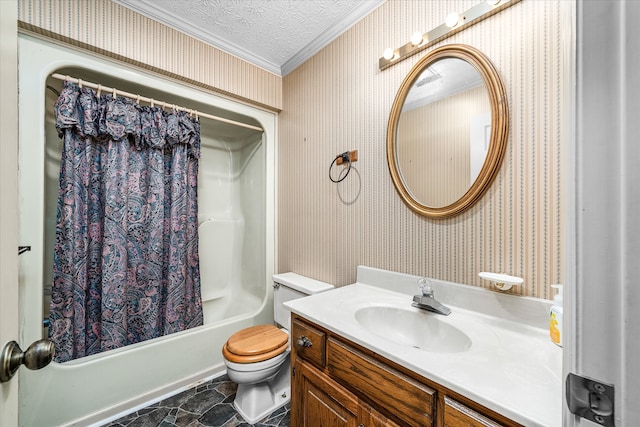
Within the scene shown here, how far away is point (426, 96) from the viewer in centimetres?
131

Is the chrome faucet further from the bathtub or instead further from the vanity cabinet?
the bathtub

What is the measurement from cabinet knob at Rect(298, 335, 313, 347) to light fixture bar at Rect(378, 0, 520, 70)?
146 centimetres

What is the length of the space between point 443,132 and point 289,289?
1.38 meters

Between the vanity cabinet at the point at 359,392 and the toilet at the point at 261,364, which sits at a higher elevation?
the vanity cabinet at the point at 359,392

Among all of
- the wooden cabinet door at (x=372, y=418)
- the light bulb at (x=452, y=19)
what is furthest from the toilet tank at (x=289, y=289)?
the light bulb at (x=452, y=19)

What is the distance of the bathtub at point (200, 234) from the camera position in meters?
1.36

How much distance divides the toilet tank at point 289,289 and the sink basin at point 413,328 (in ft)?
1.69

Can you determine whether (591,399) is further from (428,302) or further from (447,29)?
(447,29)

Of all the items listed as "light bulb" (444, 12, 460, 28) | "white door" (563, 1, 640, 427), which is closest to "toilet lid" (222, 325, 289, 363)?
"white door" (563, 1, 640, 427)

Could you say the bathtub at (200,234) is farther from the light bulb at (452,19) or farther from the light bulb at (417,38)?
the light bulb at (452,19)

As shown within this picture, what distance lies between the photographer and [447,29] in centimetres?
121

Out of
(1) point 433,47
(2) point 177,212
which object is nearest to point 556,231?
(1) point 433,47

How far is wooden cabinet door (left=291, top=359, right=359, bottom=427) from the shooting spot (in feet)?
3.17

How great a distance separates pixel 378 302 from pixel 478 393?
65cm
